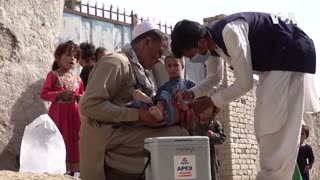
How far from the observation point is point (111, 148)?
3.10 m

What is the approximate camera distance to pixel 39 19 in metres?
3.96

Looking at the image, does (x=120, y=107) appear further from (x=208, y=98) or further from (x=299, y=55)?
(x=299, y=55)

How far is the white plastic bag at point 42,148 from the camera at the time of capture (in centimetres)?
348

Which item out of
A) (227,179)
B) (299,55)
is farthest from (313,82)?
(227,179)

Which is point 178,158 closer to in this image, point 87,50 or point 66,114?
point 66,114

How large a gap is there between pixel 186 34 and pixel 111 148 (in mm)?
787

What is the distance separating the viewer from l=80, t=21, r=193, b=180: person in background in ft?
10.1

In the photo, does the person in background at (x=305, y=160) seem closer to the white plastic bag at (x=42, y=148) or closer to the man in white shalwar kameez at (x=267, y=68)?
the man in white shalwar kameez at (x=267, y=68)

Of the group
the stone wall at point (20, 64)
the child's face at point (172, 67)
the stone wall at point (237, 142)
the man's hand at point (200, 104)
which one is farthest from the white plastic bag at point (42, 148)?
the stone wall at point (237, 142)

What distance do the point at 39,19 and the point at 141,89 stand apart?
3.68 ft

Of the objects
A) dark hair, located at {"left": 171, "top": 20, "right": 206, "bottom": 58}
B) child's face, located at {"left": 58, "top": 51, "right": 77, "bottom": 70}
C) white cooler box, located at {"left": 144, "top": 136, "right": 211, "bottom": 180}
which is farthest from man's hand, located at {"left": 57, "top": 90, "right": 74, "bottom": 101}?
white cooler box, located at {"left": 144, "top": 136, "right": 211, "bottom": 180}

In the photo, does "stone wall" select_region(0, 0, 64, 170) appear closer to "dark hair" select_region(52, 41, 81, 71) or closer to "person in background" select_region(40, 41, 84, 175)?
"person in background" select_region(40, 41, 84, 175)

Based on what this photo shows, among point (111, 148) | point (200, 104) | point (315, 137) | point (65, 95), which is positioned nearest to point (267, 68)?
point (200, 104)

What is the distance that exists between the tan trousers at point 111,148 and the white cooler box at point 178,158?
0.33m
